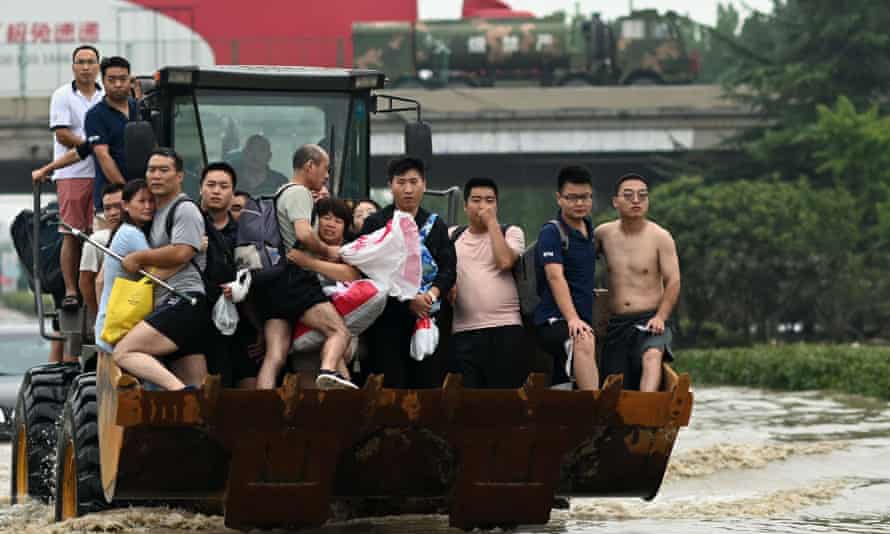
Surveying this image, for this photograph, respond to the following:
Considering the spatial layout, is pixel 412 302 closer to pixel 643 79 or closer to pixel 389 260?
pixel 389 260

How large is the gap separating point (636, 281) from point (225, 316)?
2349 mm

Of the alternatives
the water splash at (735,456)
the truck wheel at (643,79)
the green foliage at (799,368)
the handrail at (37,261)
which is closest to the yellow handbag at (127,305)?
the handrail at (37,261)

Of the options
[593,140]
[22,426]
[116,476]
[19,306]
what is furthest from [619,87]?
[19,306]

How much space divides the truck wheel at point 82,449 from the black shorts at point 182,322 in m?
0.83

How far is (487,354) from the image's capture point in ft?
36.2

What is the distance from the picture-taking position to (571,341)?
10.8 meters

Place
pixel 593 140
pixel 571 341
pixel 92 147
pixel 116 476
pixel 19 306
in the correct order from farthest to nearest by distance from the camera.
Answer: pixel 19 306 → pixel 593 140 → pixel 92 147 → pixel 571 341 → pixel 116 476

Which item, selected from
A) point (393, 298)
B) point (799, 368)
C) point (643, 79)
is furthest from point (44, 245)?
point (643, 79)

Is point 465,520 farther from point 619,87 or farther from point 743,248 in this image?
point 619,87

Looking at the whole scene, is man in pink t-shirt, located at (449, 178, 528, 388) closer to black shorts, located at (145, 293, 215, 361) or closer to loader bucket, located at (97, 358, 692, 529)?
loader bucket, located at (97, 358, 692, 529)

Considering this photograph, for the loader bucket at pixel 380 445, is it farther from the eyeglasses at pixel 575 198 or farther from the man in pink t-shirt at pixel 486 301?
the eyeglasses at pixel 575 198

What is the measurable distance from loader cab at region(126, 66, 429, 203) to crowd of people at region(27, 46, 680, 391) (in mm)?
1817

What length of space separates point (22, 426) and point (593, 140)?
41156 millimetres

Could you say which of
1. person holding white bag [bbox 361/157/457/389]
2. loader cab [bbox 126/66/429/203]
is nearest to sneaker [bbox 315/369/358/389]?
person holding white bag [bbox 361/157/457/389]
